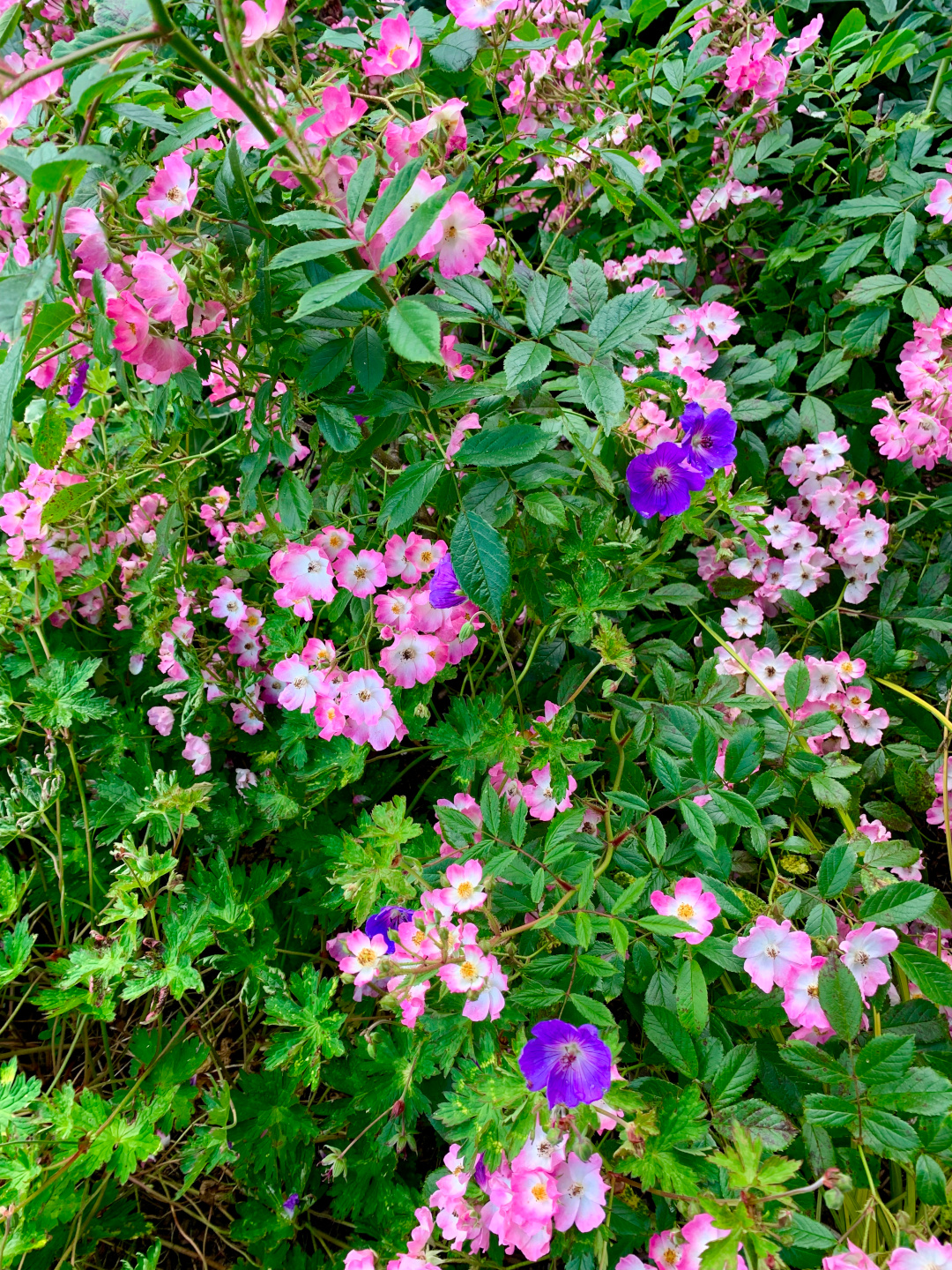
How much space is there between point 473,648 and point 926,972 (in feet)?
2.36

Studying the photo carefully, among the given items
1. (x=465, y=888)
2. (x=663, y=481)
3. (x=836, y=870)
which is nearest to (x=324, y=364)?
(x=663, y=481)

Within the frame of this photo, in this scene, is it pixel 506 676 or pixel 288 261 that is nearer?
pixel 288 261

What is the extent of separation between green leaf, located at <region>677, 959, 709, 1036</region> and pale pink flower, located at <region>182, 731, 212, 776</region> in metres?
0.96

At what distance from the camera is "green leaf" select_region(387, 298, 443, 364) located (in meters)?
0.74

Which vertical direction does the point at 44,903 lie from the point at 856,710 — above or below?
above

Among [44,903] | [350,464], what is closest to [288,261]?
[350,464]

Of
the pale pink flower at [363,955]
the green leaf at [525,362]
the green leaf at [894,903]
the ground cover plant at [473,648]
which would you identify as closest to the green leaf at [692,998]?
the ground cover plant at [473,648]

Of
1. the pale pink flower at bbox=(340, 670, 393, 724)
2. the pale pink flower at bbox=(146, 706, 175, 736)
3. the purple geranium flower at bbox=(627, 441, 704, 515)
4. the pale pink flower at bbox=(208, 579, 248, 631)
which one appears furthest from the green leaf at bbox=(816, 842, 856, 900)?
the pale pink flower at bbox=(146, 706, 175, 736)

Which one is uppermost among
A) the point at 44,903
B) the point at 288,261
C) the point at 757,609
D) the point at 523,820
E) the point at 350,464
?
the point at 288,261

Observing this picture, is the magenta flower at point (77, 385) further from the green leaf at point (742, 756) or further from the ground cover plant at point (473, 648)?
the green leaf at point (742, 756)

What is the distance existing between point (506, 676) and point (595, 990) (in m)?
0.58

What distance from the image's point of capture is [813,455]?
148 cm

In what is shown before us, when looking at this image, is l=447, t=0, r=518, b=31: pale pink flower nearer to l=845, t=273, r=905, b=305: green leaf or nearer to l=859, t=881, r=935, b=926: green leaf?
l=845, t=273, r=905, b=305: green leaf

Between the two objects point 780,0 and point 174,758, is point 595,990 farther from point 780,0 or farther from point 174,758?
point 780,0
